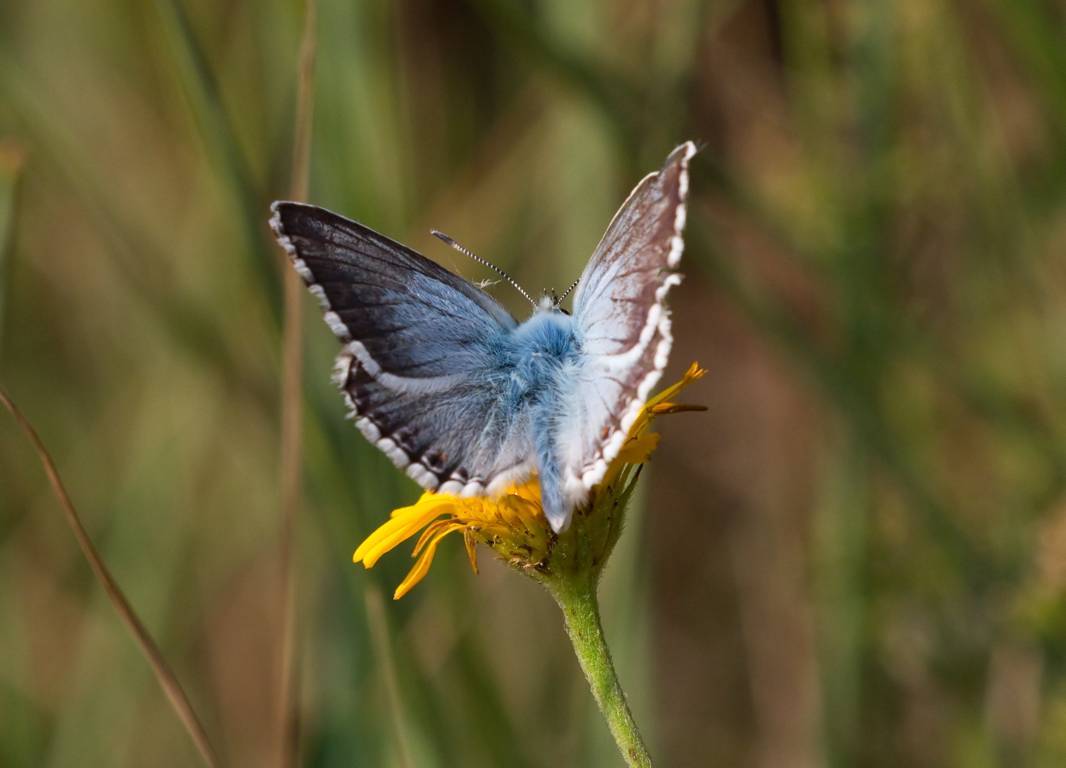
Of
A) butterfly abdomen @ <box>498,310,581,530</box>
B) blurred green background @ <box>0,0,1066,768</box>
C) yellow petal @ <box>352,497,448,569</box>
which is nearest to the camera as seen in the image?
butterfly abdomen @ <box>498,310,581,530</box>

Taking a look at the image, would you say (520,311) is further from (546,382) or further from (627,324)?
(627,324)

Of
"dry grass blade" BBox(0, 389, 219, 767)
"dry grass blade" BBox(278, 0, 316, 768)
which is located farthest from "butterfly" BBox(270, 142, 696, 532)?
"dry grass blade" BBox(0, 389, 219, 767)

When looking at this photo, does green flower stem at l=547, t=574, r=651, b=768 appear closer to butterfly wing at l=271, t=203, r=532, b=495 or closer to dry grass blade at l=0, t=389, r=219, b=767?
butterfly wing at l=271, t=203, r=532, b=495

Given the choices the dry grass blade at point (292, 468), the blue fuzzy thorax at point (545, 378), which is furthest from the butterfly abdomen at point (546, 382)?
the dry grass blade at point (292, 468)

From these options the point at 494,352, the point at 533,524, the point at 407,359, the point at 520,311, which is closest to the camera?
the point at 533,524

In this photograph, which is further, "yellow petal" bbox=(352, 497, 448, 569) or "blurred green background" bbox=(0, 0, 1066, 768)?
"blurred green background" bbox=(0, 0, 1066, 768)

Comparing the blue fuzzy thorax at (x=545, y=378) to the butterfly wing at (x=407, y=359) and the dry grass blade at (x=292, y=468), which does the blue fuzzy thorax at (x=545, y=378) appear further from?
the dry grass blade at (x=292, y=468)

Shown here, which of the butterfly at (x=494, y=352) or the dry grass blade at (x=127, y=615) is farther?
the dry grass blade at (x=127, y=615)

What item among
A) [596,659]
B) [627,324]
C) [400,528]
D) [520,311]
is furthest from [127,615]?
[520,311]
